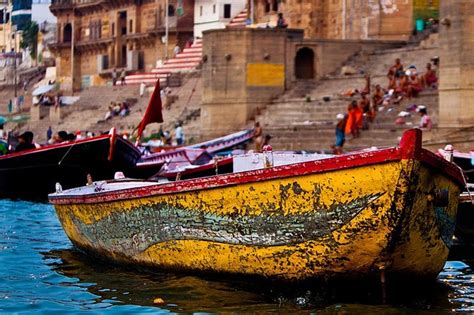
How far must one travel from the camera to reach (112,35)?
69250 mm

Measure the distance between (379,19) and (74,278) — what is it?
92.9 feet

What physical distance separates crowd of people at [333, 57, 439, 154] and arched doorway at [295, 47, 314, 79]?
388 centimetres

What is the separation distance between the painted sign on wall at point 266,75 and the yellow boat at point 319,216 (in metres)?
24.0

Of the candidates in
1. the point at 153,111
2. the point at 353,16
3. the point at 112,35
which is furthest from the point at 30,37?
the point at 153,111

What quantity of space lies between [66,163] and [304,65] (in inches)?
627

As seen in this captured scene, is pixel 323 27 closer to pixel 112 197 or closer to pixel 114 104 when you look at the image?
pixel 114 104

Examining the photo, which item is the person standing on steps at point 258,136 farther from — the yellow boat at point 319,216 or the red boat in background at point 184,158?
the yellow boat at point 319,216

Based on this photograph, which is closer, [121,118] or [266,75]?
[266,75]

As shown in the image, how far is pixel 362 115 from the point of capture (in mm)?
29344

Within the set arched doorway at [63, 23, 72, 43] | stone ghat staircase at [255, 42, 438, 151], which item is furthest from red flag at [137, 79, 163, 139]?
arched doorway at [63, 23, 72, 43]

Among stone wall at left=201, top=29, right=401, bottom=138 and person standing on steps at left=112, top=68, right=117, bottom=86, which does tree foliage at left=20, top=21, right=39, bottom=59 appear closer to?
person standing on steps at left=112, top=68, right=117, bottom=86

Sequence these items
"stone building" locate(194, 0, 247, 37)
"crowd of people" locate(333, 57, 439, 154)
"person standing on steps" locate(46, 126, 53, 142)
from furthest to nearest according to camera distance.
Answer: "stone building" locate(194, 0, 247, 37)
"person standing on steps" locate(46, 126, 53, 142)
"crowd of people" locate(333, 57, 439, 154)

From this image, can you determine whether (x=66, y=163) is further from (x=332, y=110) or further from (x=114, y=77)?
(x=114, y=77)

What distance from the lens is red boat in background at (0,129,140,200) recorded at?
74.5 feet
